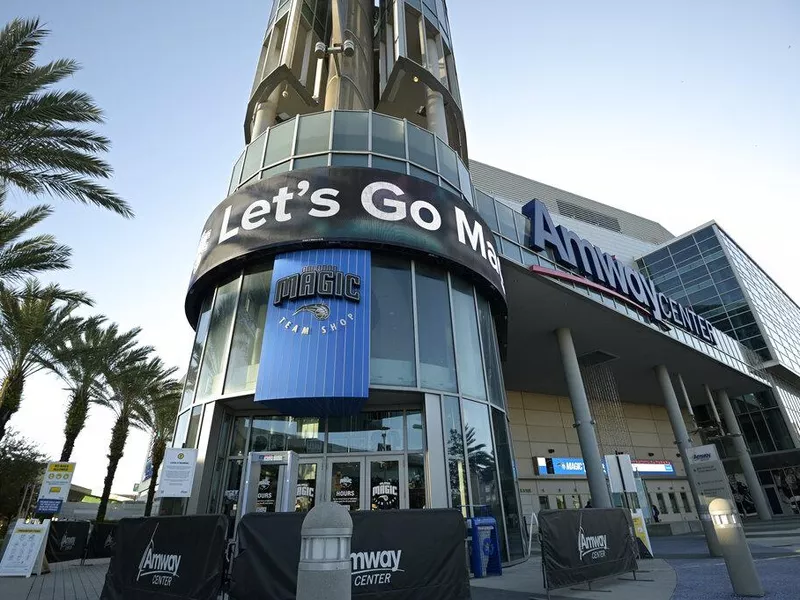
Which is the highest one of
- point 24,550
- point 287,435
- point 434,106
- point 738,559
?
point 434,106

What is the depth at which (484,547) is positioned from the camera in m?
9.73

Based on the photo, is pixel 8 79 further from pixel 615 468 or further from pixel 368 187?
pixel 615 468

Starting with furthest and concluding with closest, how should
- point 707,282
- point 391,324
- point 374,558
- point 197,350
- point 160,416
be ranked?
1. point 707,282
2. point 160,416
3. point 197,350
4. point 391,324
5. point 374,558

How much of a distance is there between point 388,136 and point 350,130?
1305 millimetres

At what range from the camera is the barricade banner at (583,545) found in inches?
275

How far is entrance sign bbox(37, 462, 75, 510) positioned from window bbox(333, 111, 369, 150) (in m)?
13.3

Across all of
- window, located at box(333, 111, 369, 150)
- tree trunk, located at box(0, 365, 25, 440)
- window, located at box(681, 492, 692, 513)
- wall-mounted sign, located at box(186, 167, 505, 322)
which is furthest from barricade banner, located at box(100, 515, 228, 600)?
window, located at box(681, 492, 692, 513)

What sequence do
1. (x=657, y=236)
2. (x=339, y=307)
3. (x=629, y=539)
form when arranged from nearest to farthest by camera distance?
(x=629, y=539) < (x=339, y=307) < (x=657, y=236)

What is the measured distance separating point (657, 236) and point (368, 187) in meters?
47.4

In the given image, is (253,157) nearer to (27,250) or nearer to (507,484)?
(27,250)

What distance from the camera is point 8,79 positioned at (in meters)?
11.5

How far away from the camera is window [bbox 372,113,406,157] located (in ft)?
48.6

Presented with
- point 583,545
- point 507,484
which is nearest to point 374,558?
point 583,545

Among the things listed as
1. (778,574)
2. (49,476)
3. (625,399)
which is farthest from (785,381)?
(49,476)
